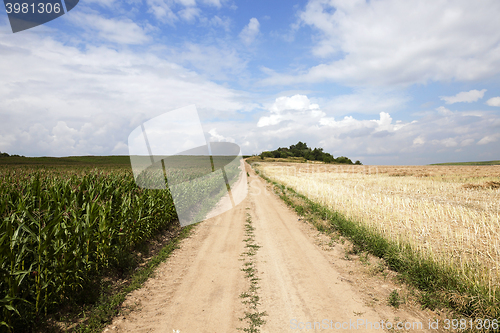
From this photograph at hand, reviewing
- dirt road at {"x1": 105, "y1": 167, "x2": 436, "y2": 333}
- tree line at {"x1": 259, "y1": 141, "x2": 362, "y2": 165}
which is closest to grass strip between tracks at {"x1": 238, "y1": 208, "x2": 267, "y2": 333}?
dirt road at {"x1": 105, "y1": 167, "x2": 436, "y2": 333}

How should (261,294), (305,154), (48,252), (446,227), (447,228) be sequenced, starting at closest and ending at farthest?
(48,252)
(261,294)
(446,227)
(447,228)
(305,154)

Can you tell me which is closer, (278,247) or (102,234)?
(102,234)

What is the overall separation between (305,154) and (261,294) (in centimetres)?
14504

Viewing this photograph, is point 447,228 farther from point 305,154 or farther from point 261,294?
point 305,154

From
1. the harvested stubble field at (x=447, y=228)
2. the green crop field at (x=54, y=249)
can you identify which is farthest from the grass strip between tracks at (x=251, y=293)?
the harvested stubble field at (x=447, y=228)

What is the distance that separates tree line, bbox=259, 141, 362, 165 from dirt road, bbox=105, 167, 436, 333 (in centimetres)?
12252

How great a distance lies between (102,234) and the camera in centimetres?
554

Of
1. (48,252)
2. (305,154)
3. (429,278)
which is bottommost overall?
(429,278)

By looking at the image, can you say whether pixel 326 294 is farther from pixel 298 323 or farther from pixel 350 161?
pixel 350 161

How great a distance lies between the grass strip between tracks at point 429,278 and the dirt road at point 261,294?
0.64m

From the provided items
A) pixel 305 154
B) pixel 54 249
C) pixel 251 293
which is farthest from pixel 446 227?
pixel 305 154

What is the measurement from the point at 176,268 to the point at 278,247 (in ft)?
10.7

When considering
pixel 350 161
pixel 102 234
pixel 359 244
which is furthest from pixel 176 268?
pixel 350 161

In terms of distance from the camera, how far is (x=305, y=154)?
146 meters
